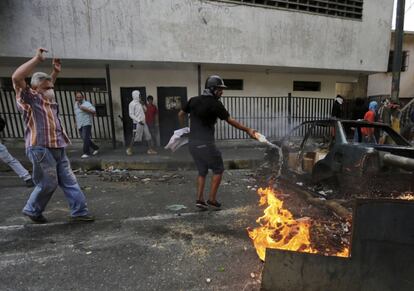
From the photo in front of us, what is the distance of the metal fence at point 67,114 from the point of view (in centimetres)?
915

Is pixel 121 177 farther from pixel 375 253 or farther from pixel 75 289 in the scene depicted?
pixel 375 253

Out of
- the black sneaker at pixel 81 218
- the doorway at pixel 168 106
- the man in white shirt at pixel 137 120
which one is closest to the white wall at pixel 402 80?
the doorway at pixel 168 106

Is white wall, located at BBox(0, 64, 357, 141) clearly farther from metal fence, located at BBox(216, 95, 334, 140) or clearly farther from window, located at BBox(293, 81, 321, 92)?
window, located at BBox(293, 81, 321, 92)

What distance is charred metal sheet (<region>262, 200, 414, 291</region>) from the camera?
183 cm

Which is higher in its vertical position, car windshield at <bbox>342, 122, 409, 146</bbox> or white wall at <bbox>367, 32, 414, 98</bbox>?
white wall at <bbox>367, 32, 414, 98</bbox>

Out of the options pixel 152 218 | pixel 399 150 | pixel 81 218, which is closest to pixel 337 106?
pixel 399 150

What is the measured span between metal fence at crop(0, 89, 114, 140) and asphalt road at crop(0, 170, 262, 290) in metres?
4.80

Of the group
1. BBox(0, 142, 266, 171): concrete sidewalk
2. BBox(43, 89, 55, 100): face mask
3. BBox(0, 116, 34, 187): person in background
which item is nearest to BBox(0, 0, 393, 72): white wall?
BBox(0, 142, 266, 171): concrete sidewalk

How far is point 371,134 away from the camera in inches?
226

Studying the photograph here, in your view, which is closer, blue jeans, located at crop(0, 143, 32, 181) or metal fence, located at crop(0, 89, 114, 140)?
blue jeans, located at crop(0, 143, 32, 181)

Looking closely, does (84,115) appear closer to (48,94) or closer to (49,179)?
(48,94)

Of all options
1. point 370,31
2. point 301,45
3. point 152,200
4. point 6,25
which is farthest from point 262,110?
point 6,25

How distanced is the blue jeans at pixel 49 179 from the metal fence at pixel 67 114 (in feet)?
18.2

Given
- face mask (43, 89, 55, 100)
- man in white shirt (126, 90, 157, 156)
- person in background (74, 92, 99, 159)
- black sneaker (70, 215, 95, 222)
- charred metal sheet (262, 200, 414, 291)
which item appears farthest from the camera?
man in white shirt (126, 90, 157, 156)
